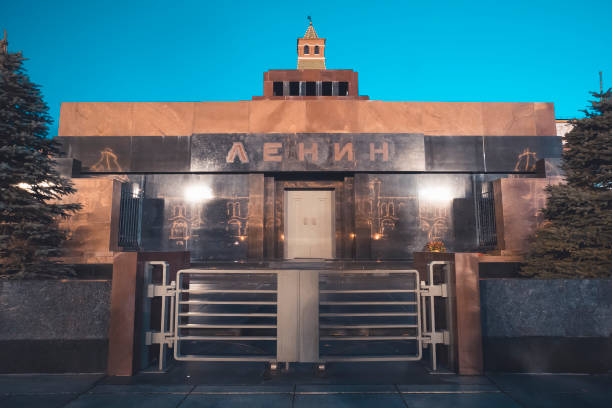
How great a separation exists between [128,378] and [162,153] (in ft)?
39.9

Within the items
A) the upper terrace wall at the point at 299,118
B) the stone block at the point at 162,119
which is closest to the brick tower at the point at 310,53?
the upper terrace wall at the point at 299,118

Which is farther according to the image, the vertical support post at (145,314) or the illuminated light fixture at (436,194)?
the illuminated light fixture at (436,194)

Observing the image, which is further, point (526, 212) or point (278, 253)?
point (278, 253)

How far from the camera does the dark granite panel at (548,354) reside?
418 centimetres

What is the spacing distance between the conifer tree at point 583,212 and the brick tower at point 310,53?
27212 millimetres

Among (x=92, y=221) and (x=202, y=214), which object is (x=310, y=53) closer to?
(x=202, y=214)

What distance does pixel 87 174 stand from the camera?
14586 millimetres

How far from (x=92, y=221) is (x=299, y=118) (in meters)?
8.90

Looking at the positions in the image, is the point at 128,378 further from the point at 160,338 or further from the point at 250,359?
the point at 250,359

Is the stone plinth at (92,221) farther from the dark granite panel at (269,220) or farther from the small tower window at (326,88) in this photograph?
the small tower window at (326,88)

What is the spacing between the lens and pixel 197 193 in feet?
48.1

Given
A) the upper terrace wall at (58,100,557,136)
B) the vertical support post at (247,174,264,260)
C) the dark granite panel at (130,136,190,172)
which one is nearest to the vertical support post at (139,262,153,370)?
the vertical support post at (247,174,264,260)

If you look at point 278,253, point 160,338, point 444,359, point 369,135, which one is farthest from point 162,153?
point 444,359

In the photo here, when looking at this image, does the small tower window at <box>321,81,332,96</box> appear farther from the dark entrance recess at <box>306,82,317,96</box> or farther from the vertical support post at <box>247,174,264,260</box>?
the vertical support post at <box>247,174,264,260</box>
